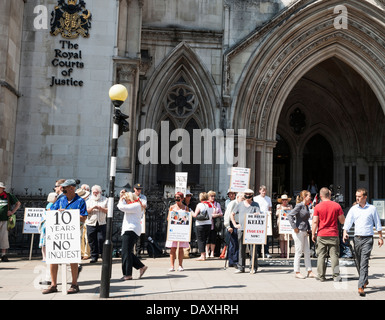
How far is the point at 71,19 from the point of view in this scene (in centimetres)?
1614

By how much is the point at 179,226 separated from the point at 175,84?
1167cm

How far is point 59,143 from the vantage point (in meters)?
15.9

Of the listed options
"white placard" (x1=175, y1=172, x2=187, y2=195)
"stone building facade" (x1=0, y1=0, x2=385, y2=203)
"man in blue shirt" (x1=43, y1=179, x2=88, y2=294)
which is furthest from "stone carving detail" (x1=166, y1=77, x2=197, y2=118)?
"man in blue shirt" (x1=43, y1=179, x2=88, y2=294)

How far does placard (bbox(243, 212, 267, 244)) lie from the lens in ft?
35.6

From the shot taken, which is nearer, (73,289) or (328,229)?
(73,289)

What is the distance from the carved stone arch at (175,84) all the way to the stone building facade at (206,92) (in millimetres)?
47

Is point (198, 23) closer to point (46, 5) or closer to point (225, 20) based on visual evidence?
point (225, 20)

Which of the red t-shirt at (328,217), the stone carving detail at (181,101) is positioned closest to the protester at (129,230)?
the red t-shirt at (328,217)

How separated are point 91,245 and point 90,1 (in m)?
8.69

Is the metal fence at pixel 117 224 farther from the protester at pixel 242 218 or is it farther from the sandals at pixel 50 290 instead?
the sandals at pixel 50 290

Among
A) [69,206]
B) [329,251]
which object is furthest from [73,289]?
[329,251]

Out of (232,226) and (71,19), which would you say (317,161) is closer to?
(71,19)

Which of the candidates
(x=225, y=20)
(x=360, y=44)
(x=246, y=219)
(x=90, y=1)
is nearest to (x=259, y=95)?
(x=225, y=20)

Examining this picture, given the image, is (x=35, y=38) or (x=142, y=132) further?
(x=142, y=132)
